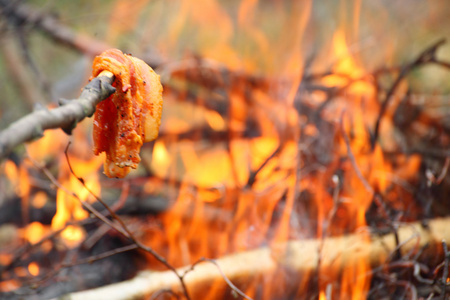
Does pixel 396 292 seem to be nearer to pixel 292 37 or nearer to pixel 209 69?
pixel 209 69

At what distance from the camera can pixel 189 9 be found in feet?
19.9

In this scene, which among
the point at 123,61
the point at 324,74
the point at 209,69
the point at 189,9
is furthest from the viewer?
the point at 189,9

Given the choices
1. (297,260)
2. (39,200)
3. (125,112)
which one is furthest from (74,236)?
(125,112)

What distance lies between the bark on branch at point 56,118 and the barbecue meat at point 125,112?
81 mm

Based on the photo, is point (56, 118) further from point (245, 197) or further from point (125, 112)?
point (245, 197)

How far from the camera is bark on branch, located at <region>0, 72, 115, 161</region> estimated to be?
74 cm

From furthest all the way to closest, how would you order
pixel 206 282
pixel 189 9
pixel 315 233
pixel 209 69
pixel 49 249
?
pixel 189 9
pixel 209 69
pixel 49 249
pixel 315 233
pixel 206 282

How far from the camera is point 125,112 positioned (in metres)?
1.14

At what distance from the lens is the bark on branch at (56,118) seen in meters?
0.74

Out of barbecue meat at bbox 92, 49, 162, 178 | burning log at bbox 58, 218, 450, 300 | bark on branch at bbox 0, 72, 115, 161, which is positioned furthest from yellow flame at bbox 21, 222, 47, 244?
bark on branch at bbox 0, 72, 115, 161

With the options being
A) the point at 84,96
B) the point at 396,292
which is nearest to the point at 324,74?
the point at 396,292

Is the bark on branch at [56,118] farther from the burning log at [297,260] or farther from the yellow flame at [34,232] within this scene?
the yellow flame at [34,232]

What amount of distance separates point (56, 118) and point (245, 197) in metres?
2.07

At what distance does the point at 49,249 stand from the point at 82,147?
147cm
